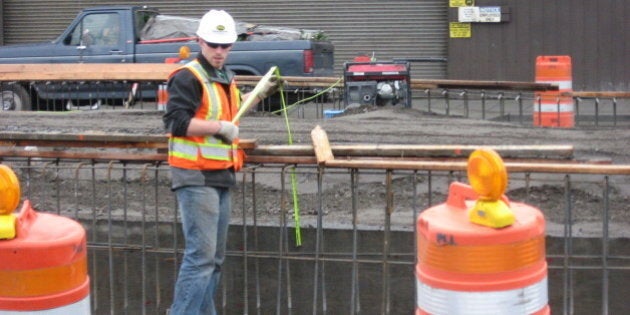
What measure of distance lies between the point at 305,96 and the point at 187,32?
4277 mm

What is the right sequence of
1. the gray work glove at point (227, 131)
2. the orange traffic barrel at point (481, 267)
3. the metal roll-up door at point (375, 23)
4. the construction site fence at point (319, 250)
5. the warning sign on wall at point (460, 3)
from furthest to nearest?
the metal roll-up door at point (375, 23)
the warning sign on wall at point (460, 3)
the construction site fence at point (319, 250)
the gray work glove at point (227, 131)
the orange traffic barrel at point (481, 267)

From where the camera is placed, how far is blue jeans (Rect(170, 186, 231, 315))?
18.9 feet

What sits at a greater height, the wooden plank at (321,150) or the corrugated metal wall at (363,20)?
the corrugated metal wall at (363,20)

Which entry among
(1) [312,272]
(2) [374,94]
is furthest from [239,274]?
(2) [374,94]

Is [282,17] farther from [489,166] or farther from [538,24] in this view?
[489,166]

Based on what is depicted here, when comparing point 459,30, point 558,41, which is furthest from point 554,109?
point 459,30

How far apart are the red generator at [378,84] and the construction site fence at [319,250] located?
547 centimetres

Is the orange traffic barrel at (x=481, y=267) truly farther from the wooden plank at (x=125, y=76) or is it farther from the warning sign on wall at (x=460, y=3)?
the warning sign on wall at (x=460, y=3)

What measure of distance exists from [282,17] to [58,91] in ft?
26.0

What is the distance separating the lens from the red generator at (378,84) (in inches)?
512

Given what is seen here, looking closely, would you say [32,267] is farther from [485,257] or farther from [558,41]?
[558,41]

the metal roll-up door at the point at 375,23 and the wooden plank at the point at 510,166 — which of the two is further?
the metal roll-up door at the point at 375,23

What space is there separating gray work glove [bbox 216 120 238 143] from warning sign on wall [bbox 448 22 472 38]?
15959mm

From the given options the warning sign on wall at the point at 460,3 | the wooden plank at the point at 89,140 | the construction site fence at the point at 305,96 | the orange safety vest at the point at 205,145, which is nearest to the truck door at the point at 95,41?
the construction site fence at the point at 305,96
